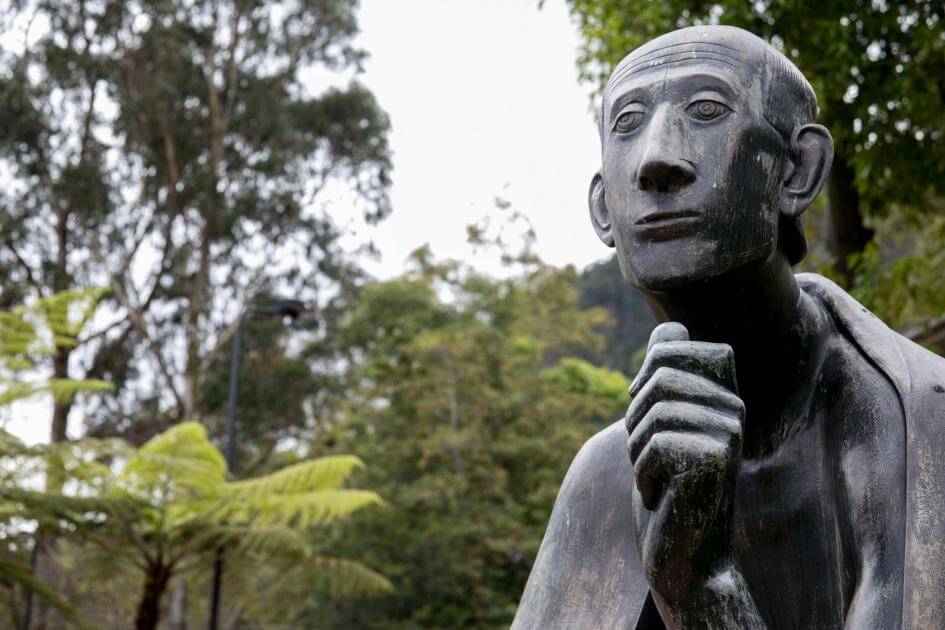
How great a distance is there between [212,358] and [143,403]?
6.30 feet

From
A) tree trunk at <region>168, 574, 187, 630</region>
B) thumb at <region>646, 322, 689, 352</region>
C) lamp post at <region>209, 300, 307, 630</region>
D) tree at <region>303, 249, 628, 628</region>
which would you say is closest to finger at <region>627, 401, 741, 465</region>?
thumb at <region>646, 322, 689, 352</region>

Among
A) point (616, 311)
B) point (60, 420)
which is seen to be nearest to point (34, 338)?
point (60, 420)

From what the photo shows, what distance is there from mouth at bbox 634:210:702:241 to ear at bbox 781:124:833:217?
0.21 metres

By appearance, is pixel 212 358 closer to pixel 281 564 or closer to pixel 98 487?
pixel 281 564

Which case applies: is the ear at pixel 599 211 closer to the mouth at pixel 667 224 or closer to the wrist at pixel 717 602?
the mouth at pixel 667 224

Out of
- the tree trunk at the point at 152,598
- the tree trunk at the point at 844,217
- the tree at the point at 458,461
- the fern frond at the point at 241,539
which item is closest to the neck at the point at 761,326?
the tree trunk at the point at 844,217

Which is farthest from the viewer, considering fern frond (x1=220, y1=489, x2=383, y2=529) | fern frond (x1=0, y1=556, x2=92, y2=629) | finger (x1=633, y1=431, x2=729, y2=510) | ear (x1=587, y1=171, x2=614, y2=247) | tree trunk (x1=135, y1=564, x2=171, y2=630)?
fern frond (x1=220, y1=489, x2=383, y2=529)

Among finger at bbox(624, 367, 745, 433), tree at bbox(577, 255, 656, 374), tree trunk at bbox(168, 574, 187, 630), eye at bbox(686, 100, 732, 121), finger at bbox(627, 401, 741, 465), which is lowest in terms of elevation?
tree trunk at bbox(168, 574, 187, 630)

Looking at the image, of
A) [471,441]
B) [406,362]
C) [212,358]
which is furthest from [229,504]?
[212,358]

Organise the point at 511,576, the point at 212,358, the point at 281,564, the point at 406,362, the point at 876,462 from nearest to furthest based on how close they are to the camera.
Answer: the point at 876,462 → the point at 281,564 → the point at 511,576 → the point at 406,362 → the point at 212,358

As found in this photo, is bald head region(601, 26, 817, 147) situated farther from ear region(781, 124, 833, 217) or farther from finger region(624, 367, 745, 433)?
finger region(624, 367, 745, 433)

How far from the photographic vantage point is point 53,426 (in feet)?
77.5

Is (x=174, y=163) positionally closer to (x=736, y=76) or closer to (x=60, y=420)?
(x=60, y=420)

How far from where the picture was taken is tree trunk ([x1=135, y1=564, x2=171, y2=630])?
48.9 feet
